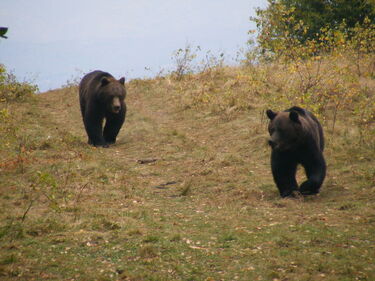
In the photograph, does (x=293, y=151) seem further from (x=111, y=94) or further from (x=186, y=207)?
(x=111, y=94)

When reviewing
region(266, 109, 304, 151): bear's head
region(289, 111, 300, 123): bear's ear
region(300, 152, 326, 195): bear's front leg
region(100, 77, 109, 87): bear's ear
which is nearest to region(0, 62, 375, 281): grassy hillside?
region(300, 152, 326, 195): bear's front leg

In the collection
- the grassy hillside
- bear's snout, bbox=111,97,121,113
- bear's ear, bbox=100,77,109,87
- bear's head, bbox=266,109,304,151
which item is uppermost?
bear's ear, bbox=100,77,109,87

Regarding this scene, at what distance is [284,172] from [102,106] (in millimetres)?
6653

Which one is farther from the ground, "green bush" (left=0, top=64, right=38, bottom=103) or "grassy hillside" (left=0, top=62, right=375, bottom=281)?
"green bush" (left=0, top=64, right=38, bottom=103)

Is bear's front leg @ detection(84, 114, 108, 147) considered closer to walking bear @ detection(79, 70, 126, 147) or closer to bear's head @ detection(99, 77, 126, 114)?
walking bear @ detection(79, 70, 126, 147)

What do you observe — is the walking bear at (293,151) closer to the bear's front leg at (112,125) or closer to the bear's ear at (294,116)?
the bear's ear at (294,116)

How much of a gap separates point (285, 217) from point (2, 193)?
4.36 meters

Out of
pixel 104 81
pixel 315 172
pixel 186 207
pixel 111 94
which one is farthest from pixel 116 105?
pixel 315 172

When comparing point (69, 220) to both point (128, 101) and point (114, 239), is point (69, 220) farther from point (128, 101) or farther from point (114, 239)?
point (128, 101)

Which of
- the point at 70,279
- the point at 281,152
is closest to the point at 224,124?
the point at 281,152

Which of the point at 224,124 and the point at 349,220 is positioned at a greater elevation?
the point at 224,124

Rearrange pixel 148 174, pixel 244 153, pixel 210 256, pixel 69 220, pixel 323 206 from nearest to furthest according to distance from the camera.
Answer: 1. pixel 210 256
2. pixel 69 220
3. pixel 323 206
4. pixel 148 174
5. pixel 244 153

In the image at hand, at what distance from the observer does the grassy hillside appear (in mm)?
5000

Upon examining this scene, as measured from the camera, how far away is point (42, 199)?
24.6ft
